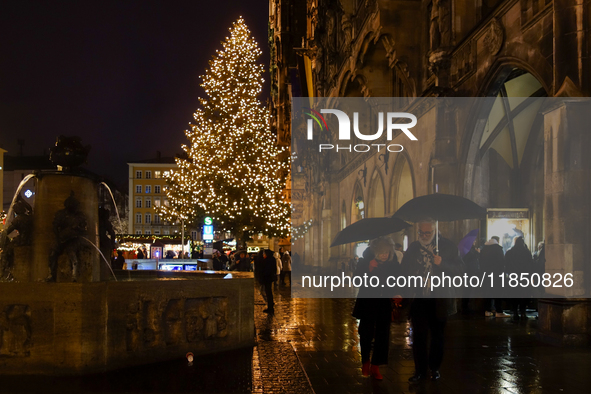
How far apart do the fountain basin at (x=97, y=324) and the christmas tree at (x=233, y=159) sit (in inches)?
1119

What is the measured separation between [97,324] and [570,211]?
757cm

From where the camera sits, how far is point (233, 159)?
125ft

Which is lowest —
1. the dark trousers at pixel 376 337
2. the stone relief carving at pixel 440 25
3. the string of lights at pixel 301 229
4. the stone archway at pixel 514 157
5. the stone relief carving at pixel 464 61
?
the dark trousers at pixel 376 337

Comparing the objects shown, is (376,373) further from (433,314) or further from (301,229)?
(301,229)

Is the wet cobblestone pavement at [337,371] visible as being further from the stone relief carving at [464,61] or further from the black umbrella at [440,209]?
the stone relief carving at [464,61]

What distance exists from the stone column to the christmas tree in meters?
27.6

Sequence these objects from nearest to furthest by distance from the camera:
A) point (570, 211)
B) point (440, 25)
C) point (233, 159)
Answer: point (570, 211)
point (440, 25)
point (233, 159)

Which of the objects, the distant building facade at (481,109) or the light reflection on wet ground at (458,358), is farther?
the distant building facade at (481,109)

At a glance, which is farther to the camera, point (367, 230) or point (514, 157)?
point (514, 157)

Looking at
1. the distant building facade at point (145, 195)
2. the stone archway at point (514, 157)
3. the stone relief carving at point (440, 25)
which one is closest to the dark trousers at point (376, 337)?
the stone archway at point (514, 157)

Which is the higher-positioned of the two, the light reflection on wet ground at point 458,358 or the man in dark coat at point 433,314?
the man in dark coat at point 433,314

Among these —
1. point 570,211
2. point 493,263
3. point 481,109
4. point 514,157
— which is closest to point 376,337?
point 570,211

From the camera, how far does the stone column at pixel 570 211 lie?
410 inches

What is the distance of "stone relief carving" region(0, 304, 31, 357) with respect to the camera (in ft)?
25.3
